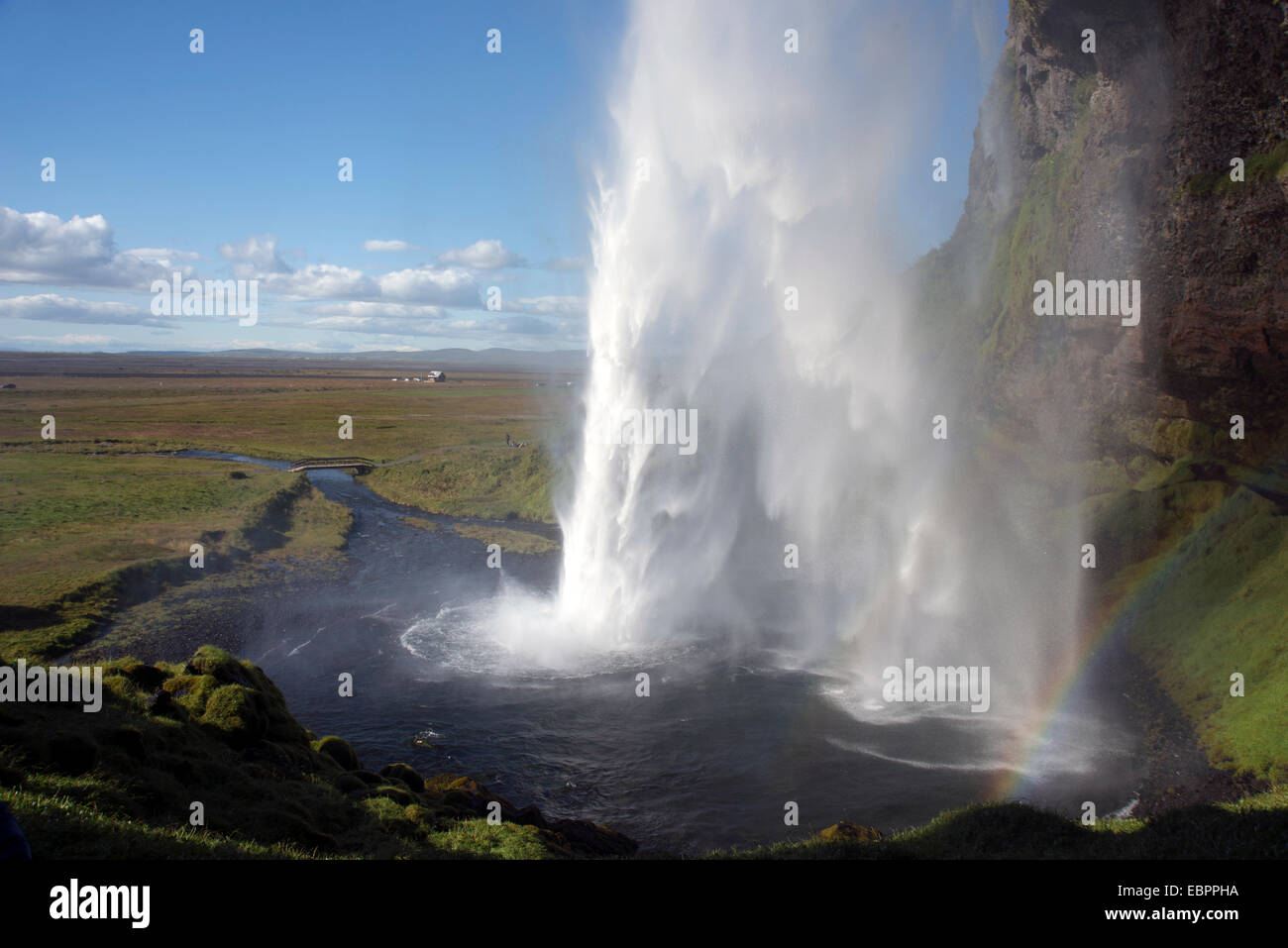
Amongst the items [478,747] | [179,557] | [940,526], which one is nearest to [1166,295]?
[940,526]

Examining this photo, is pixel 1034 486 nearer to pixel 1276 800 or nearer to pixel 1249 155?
pixel 1249 155

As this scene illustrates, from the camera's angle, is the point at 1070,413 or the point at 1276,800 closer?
the point at 1276,800

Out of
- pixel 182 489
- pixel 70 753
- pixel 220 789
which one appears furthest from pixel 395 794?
pixel 182 489

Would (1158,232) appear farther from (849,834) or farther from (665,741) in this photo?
(849,834)

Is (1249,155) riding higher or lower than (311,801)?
higher

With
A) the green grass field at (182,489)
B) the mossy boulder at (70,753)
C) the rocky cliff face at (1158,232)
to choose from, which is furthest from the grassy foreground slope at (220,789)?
the rocky cliff face at (1158,232)

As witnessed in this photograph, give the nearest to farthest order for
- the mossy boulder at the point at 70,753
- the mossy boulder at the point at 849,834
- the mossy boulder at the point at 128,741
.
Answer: the mossy boulder at the point at 70,753 → the mossy boulder at the point at 128,741 → the mossy boulder at the point at 849,834

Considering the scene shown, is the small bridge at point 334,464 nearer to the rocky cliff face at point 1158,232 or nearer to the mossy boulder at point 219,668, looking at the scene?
the rocky cliff face at point 1158,232
